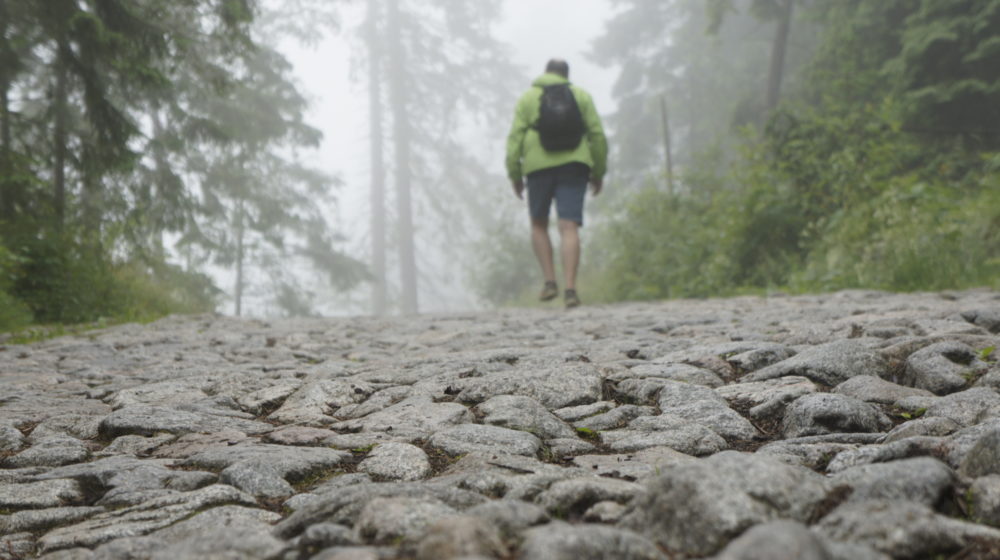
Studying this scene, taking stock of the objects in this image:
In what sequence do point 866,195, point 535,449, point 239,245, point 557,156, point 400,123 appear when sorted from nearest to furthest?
point 535,449
point 557,156
point 866,195
point 239,245
point 400,123

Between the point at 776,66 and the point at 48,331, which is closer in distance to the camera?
the point at 48,331

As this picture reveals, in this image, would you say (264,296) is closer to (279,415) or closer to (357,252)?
(357,252)

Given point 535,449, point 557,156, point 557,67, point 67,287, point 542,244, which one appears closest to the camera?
point 535,449

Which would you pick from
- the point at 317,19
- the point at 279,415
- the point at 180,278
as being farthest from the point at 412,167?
the point at 279,415

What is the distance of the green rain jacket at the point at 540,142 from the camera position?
7441mm

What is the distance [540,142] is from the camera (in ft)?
24.5

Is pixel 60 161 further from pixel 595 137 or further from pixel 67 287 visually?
pixel 595 137

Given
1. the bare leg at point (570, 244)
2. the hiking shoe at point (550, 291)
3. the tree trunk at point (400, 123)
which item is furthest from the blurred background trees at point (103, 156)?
the tree trunk at point (400, 123)

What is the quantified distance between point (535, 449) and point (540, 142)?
224 inches

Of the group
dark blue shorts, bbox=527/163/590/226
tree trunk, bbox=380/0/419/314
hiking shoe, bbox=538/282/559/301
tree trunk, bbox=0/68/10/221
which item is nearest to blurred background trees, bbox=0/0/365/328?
tree trunk, bbox=0/68/10/221

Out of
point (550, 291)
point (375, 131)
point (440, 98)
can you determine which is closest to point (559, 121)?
point (550, 291)

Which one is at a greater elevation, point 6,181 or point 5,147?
point 5,147

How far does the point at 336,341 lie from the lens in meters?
5.41

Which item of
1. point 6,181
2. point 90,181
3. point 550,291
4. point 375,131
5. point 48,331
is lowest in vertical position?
point 48,331
